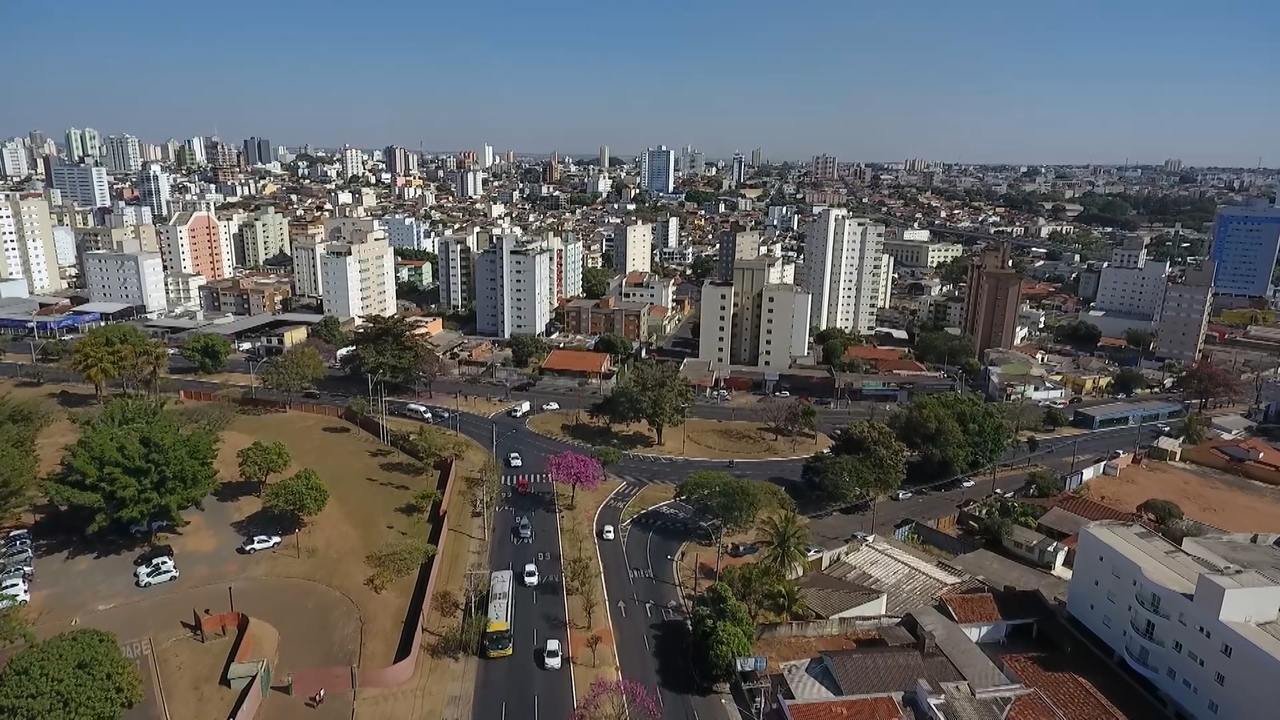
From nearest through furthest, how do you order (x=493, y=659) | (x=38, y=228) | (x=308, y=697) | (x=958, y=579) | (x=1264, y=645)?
(x=1264, y=645)
(x=308, y=697)
(x=493, y=659)
(x=958, y=579)
(x=38, y=228)

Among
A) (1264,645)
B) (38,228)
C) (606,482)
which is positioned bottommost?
(606,482)

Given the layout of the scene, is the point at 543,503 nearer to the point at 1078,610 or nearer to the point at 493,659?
the point at 493,659

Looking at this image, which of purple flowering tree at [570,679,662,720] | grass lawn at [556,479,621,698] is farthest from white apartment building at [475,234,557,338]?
purple flowering tree at [570,679,662,720]

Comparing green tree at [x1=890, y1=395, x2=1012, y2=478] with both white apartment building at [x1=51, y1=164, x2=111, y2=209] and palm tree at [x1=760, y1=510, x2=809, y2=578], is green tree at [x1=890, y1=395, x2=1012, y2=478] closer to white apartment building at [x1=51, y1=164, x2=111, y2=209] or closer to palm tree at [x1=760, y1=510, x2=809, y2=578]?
palm tree at [x1=760, y1=510, x2=809, y2=578]

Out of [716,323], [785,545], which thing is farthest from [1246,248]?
[785,545]

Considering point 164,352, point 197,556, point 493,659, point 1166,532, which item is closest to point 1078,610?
point 1166,532

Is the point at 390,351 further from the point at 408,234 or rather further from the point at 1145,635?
the point at 408,234

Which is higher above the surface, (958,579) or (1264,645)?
(1264,645)
